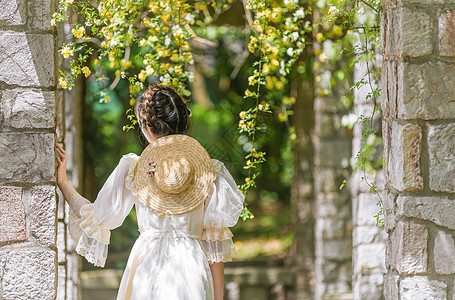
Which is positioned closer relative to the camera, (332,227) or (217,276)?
(217,276)

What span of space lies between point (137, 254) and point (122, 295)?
6.5 inches

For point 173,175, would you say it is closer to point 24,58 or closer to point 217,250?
point 217,250

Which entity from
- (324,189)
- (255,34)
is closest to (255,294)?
(324,189)

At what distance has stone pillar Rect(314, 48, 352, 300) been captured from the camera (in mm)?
5035

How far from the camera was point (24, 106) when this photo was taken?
7.30ft

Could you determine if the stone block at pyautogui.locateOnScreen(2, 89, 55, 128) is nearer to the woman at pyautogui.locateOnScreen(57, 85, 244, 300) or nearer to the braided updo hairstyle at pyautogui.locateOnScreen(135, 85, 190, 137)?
the woman at pyautogui.locateOnScreen(57, 85, 244, 300)

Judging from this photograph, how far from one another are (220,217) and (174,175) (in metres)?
0.24

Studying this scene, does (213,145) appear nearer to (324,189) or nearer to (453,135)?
(324,189)

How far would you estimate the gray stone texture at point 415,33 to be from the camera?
2.20 metres

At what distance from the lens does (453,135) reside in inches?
87.3

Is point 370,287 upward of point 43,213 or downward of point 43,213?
downward

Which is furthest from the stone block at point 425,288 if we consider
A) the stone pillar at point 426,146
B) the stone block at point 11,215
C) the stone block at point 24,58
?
the stone block at point 24,58

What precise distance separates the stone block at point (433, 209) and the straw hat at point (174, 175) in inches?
29.4

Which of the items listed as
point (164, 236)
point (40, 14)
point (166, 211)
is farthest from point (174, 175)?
point (40, 14)
